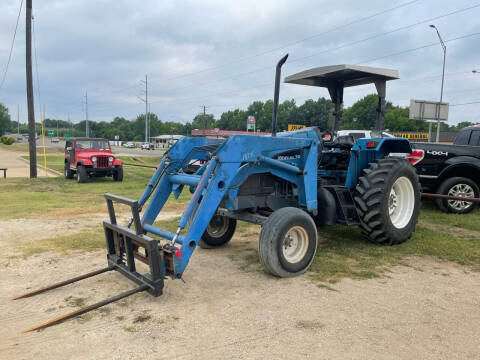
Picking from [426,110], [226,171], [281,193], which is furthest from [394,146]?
[426,110]

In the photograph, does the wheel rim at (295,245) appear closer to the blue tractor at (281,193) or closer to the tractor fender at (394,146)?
the blue tractor at (281,193)

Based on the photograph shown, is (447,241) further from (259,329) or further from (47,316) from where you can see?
(47,316)

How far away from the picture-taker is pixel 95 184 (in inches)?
585

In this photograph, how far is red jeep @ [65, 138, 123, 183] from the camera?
1539cm

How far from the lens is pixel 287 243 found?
15.1 feet

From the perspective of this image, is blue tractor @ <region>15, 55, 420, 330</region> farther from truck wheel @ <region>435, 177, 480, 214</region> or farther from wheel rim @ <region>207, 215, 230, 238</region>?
truck wheel @ <region>435, 177, 480, 214</region>

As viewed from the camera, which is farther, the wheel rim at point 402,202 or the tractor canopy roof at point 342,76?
the wheel rim at point 402,202

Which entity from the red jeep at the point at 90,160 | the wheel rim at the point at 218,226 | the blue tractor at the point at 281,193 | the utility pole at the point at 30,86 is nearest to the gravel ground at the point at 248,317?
the blue tractor at the point at 281,193

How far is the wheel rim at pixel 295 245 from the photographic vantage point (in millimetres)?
4594

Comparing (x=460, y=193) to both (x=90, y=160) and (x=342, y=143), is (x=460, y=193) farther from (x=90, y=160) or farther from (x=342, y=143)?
(x=90, y=160)

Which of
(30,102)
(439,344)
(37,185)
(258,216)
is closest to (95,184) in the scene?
(37,185)

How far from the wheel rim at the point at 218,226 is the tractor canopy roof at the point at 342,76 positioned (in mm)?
2562

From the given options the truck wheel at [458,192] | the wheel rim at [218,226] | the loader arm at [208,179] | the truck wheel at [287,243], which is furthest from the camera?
the truck wheel at [458,192]

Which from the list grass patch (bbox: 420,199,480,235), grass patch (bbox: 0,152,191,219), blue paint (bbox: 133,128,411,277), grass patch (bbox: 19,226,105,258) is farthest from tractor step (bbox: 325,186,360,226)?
grass patch (bbox: 0,152,191,219)
